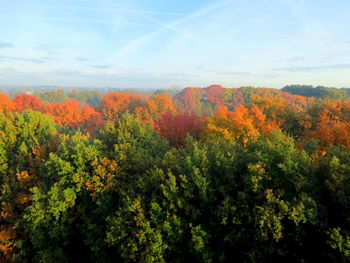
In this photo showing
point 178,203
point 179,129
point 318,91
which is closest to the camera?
point 178,203

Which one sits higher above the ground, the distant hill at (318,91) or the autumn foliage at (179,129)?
the distant hill at (318,91)

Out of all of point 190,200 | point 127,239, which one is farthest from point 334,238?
point 127,239

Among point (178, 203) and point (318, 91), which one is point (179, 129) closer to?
point (178, 203)

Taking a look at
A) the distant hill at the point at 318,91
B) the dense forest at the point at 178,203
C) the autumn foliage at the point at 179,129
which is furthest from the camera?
the distant hill at the point at 318,91

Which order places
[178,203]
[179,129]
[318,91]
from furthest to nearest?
[318,91] < [179,129] < [178,203]

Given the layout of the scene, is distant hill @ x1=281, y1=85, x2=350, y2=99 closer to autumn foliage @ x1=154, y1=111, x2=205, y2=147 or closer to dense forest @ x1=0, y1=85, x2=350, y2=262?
autumn foliage @ x1=154, y1=111, x2=205, y2=147

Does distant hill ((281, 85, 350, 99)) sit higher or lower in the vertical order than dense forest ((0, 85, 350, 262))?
higher

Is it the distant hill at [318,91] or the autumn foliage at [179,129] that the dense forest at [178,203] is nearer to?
the autumn foliage at [179,129]

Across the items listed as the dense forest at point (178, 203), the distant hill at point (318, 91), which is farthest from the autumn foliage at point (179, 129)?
the distant hill at point (318, 91)

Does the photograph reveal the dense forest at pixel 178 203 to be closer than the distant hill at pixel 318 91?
Yes

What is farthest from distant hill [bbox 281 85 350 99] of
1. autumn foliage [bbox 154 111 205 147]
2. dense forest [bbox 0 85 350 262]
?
dense forest [bbox 0 85 350 262]

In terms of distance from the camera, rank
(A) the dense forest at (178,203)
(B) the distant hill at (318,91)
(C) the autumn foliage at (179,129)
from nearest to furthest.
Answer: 1. (A) the dense forest at (178,203)
2. (C) the autumn foliage at (179,129)
3. (B) the distant hill at (318,91)

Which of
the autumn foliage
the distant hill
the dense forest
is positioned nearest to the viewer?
the dense forest

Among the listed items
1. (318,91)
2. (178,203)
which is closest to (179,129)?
(178,203)
